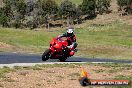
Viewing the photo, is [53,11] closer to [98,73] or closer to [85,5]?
[85,5]

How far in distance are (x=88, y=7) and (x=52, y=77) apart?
117105 millimetres

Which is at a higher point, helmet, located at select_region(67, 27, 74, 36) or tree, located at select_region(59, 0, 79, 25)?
helmet, located at select_region(67, 27, 74, 36)

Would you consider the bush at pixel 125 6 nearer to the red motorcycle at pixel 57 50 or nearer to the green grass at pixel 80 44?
the green grass at pixel 80 44

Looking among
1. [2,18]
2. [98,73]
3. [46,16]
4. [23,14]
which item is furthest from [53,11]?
[98,73]

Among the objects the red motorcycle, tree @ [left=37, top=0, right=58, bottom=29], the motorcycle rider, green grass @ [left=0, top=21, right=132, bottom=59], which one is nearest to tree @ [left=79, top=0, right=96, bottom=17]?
tree @ [left=37, top=0, right=58, bottom=29]

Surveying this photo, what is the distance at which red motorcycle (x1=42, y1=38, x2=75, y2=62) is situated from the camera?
73.8 feet

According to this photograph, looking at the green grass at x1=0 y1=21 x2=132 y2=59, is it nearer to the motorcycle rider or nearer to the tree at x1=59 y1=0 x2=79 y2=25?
the motorcycle rider

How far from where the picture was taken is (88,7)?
5148 inches

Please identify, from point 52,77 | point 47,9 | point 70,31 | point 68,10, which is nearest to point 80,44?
point 70,31

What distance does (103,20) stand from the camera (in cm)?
12475

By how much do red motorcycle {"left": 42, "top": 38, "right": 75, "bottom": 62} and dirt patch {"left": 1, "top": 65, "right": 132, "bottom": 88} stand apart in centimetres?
440

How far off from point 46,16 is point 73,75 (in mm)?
111117

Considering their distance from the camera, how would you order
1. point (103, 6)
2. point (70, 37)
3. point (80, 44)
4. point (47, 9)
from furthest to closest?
point (103, 6), point (47, 9), point (80, 44), point (70, 37)

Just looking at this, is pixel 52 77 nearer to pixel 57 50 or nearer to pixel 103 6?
pixel 57 50
